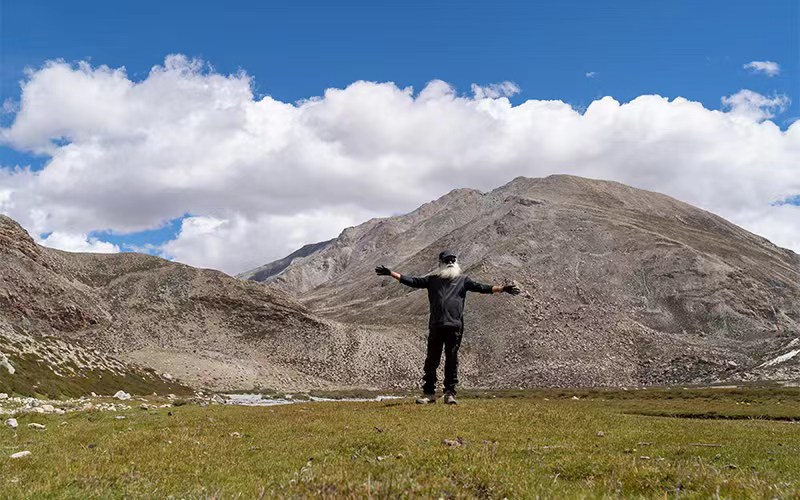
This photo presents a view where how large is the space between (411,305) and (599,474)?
Answer: 160 m

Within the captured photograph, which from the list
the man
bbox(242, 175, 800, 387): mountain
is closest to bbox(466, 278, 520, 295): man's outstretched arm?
the man

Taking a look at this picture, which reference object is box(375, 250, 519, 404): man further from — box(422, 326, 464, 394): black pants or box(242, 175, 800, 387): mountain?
box(242, 175, 800, 387): mountain

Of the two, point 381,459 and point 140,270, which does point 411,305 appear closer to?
point 140,270

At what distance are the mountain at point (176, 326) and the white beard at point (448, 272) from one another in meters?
60.3

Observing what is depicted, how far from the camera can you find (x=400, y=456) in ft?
37.3

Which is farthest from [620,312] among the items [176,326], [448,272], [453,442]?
[453,442]

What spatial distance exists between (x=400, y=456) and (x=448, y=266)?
12.9m

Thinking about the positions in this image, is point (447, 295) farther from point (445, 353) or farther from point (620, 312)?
point (620, 312)

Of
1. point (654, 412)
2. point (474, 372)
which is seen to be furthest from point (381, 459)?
point (474, 372)

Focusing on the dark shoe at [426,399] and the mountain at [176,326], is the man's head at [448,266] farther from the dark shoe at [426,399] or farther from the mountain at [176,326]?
the mountain at [176,326]

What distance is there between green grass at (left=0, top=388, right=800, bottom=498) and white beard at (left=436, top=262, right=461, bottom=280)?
541 centimetres

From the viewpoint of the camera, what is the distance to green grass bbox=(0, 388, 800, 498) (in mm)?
8273

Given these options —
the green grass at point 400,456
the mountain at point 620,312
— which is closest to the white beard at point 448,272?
the green grass at point 400,456

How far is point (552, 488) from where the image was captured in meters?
8.33
